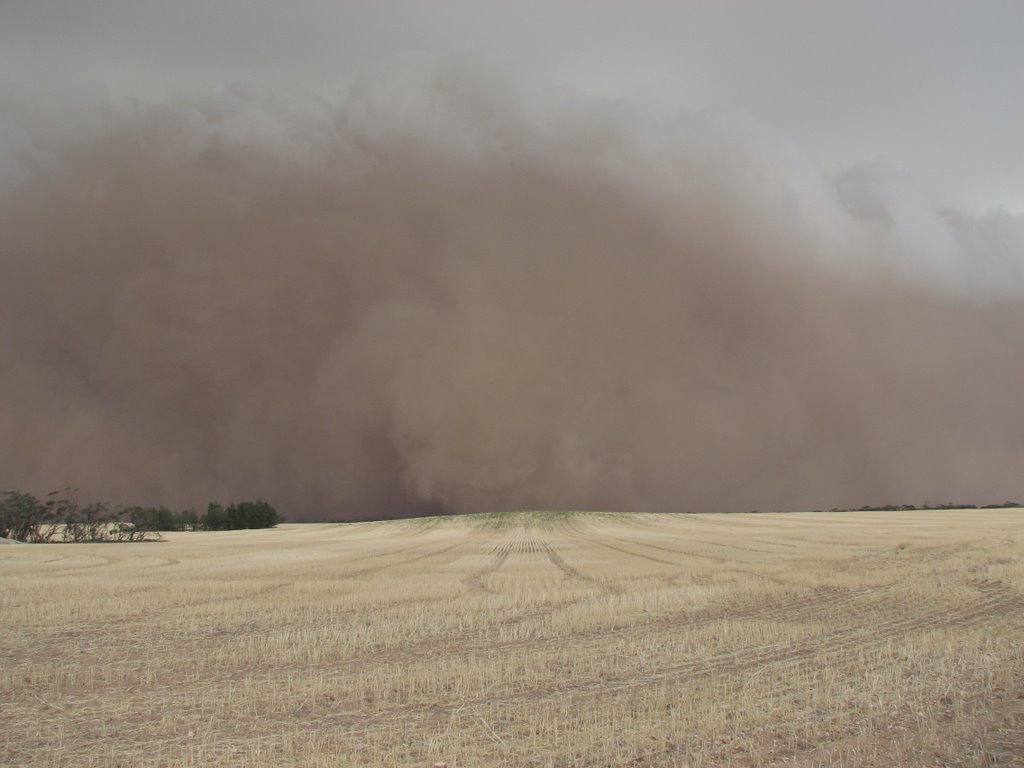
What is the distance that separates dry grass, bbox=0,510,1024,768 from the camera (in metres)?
9.35

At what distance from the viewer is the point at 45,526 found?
347 feet

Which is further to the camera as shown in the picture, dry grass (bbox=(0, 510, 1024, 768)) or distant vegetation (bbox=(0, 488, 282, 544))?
distant vegetation (bbox=(0, 488, 282, 544))

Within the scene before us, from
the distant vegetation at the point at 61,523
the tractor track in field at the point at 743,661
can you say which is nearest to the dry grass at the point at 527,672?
the tractor track in field at the point at 743,661

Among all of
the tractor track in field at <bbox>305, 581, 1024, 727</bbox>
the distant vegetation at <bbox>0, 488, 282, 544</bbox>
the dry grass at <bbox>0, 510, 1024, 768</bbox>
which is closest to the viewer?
the dry grass at <bbox>0, 510, 1024, 768</bbox>

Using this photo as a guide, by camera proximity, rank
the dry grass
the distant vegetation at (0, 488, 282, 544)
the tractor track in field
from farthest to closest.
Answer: the distant vegetation at (0, 488, 282, 544)
the tractor track in field
the dry grass

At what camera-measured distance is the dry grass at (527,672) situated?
9.35m

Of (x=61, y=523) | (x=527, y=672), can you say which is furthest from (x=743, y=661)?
(x=61, y=523)

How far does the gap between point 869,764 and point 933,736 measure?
5.11ft

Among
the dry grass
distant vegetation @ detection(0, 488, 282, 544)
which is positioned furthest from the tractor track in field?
distant vegetation @ detection(0, 488, 282, 544)

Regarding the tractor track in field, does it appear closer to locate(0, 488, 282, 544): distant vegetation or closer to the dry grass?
the dry grass

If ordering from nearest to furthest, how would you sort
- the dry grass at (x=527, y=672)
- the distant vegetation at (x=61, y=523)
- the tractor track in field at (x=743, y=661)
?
the dry grass at (x=527, y=672)
the tractor track in field at (x=743, y=661)
the distant vegetation at (x=61, y=523)

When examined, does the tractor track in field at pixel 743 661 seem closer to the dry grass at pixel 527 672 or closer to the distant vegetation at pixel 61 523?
the dry grass at pixel 527 672

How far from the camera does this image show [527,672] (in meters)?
13.3

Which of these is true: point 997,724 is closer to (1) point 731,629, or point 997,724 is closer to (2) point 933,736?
(2) point 933,736
